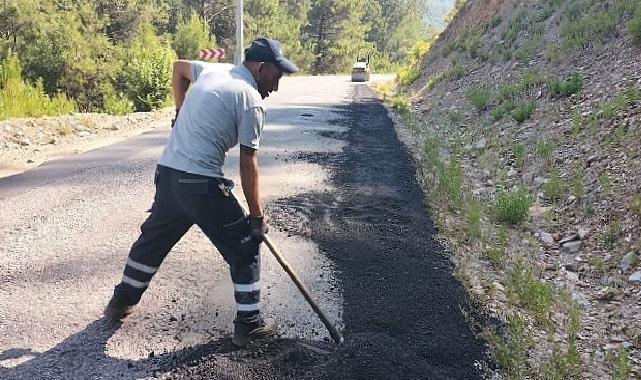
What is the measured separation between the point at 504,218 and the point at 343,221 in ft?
5.49

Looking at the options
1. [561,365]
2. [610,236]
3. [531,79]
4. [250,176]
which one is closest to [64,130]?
[250,176]

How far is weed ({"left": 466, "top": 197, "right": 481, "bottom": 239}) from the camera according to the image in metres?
5.07

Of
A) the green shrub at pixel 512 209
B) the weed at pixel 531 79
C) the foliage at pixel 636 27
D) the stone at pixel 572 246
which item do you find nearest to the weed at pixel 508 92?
the weed at pixel 531 79

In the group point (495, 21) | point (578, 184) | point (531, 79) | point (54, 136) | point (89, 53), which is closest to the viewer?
point (578, 184)

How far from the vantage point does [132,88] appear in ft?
54.1

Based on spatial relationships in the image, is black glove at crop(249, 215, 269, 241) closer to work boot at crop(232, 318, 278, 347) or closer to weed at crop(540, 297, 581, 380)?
work boot at crop(232, 318, 278, 347)

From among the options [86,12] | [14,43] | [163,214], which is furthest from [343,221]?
[86,12]

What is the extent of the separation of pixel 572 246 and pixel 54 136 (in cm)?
859

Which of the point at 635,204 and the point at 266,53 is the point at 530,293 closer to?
the point at 635,204

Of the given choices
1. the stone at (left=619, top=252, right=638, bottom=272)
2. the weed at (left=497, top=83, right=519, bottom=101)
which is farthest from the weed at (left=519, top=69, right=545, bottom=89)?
the stone at (left=619, top=252, right=638, bottom=272)

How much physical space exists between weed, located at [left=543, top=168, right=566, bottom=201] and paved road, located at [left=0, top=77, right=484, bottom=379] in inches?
55.9

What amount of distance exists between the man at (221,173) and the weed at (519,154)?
4984 mm

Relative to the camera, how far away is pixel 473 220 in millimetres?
5230

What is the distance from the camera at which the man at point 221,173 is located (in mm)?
2906
